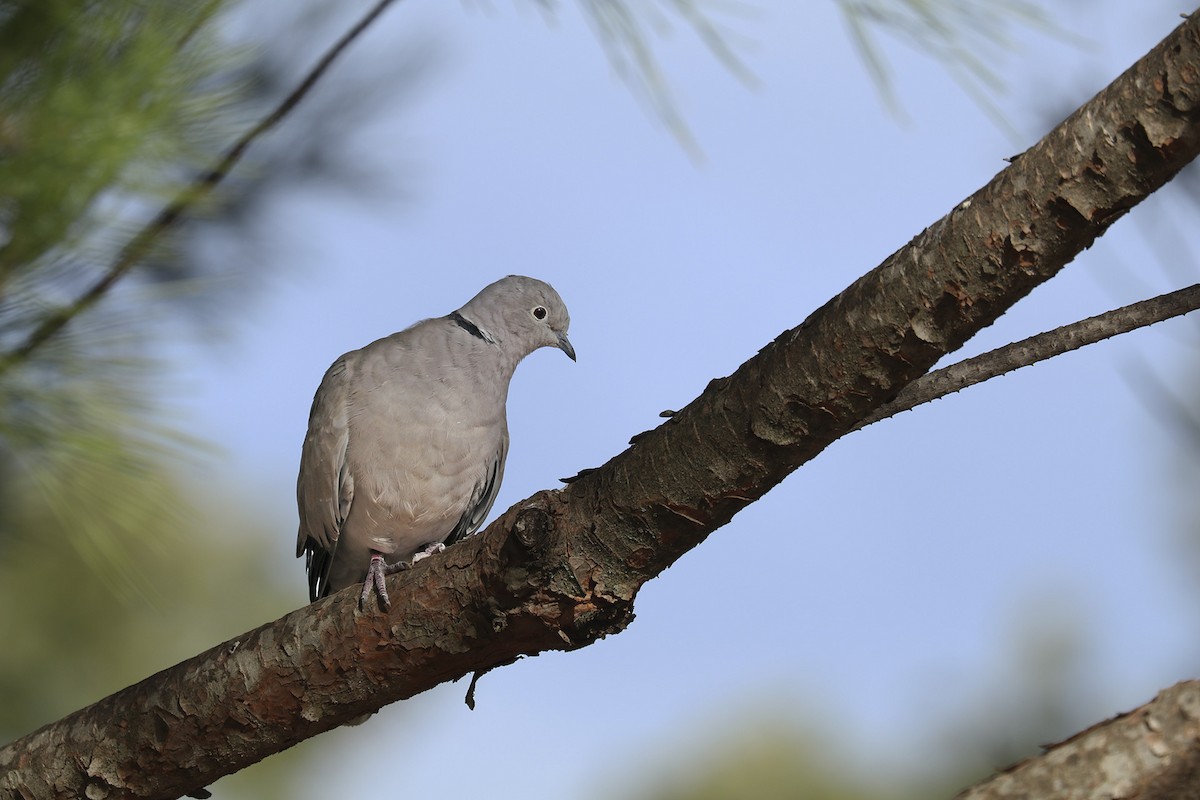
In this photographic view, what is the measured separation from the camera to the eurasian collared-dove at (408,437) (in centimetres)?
322

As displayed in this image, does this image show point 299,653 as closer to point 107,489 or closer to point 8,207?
point 107,489

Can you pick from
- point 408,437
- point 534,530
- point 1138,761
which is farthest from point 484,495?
point 1138,761

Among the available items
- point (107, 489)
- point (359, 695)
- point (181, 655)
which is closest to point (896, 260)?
point (359, 695)

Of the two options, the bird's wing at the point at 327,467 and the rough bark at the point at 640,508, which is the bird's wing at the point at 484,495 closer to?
the bird's wing at the point at 327,467

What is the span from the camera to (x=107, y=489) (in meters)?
2.44

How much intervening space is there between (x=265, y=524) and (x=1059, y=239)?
26.2 ft

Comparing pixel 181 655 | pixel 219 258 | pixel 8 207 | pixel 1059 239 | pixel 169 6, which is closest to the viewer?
pixel 1059 239

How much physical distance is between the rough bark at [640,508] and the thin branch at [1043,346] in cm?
14

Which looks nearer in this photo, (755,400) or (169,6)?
(755,400)

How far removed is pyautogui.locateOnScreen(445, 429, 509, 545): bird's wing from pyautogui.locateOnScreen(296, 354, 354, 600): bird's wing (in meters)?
0.33

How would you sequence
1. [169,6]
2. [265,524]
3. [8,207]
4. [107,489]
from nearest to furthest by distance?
[8,207] < [169,6] < [107,489] < [265,524]

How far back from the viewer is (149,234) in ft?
7.64

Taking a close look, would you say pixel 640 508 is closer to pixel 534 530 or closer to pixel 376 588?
pixel 534 530

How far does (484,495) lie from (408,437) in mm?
450
